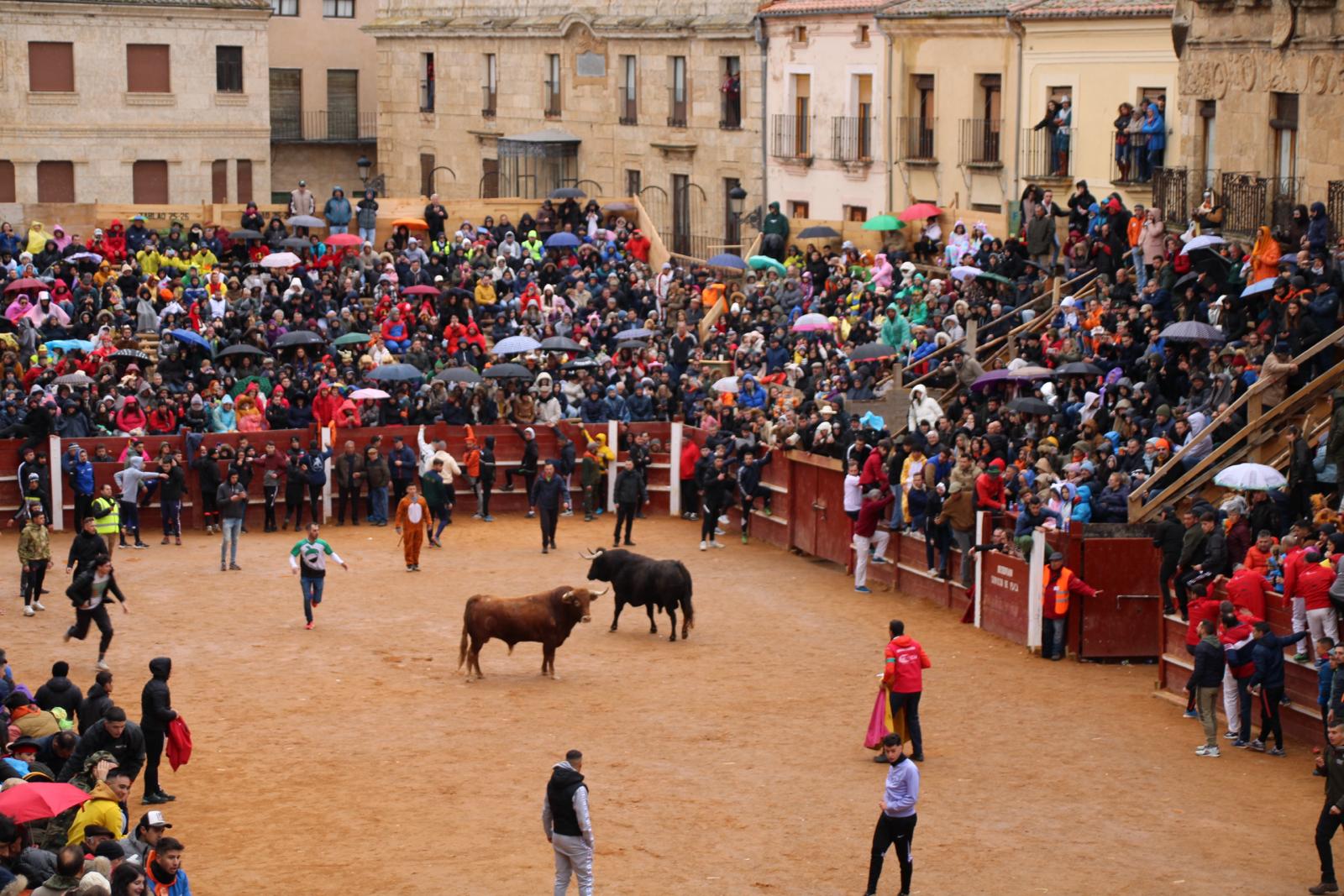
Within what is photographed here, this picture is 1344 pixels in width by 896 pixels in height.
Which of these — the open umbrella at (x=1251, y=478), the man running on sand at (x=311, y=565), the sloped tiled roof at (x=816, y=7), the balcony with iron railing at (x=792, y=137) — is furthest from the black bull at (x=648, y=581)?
the balcony with iron railing at (x=792, y=137)

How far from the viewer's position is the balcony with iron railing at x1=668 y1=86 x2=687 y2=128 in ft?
175

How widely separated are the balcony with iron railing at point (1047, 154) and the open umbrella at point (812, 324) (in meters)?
7.57

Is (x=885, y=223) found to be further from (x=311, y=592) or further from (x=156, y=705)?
(x=156, y=705)

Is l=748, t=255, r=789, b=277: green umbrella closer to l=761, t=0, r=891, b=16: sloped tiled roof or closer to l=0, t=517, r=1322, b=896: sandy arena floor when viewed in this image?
l=761, t=0, r=891, b=16: sloped tiled roof

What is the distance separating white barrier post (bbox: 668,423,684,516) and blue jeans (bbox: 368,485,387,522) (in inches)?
196

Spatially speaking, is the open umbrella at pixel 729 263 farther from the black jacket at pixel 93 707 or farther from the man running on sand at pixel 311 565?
the black jacket at pixel 93 707

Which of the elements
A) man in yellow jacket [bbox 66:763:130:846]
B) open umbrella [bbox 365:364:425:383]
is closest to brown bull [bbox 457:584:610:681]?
man in yellow jacket [bbox 66:763:130:846]

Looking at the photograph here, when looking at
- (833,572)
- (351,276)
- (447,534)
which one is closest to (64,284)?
(351,276)

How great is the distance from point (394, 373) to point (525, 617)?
12.2 meters

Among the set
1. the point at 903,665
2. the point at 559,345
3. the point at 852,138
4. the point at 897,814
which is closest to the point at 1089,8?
the point at 852,138

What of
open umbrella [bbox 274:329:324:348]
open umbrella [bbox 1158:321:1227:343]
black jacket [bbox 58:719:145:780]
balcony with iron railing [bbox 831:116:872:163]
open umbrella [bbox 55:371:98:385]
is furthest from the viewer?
balcony with iron railing [bbox 831:116:872:163]

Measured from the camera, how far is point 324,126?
66250 millimetres

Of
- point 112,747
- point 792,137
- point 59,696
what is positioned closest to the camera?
point 112,747

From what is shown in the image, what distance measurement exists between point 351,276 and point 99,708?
74.2ft
